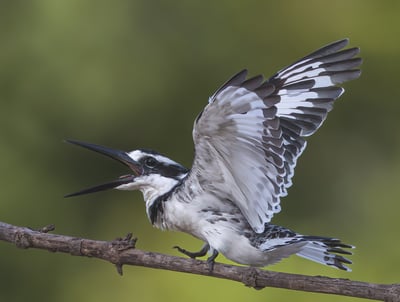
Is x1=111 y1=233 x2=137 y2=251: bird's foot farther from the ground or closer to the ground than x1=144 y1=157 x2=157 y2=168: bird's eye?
closer to the ground

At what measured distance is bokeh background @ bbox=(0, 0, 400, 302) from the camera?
3.90 meters

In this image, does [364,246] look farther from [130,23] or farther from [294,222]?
[130,23]

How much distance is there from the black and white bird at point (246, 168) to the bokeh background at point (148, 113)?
39.4 inches

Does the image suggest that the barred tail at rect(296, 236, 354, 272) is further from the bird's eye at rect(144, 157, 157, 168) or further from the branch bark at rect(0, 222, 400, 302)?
the bird's eye at rect(144, 157, 157, 168)

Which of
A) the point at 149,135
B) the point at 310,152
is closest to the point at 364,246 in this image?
the point at 310,152

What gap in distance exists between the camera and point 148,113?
4.14 m

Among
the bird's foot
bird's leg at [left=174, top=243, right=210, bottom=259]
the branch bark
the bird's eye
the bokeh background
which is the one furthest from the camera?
the bokeh background

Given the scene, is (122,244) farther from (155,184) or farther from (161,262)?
(155,184)

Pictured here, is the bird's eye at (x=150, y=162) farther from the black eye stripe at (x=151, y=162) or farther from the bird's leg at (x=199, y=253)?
the bird's leg at (x=199, y=253)

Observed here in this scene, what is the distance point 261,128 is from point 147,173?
1.50 feet

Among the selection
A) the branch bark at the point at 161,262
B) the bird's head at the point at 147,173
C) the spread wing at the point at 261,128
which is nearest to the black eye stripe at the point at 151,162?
the bird's head at the point at 147,173

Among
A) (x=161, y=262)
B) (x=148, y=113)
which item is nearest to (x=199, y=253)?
(x=161, y=262)

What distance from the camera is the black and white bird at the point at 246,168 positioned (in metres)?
2.43

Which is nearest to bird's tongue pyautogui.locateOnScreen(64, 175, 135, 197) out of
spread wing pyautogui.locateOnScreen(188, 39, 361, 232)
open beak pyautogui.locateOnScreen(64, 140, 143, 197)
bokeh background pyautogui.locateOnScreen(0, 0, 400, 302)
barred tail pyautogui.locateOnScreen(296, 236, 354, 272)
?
open beak pyautogui.locateOnScreen(64, 140, 143, 197)
